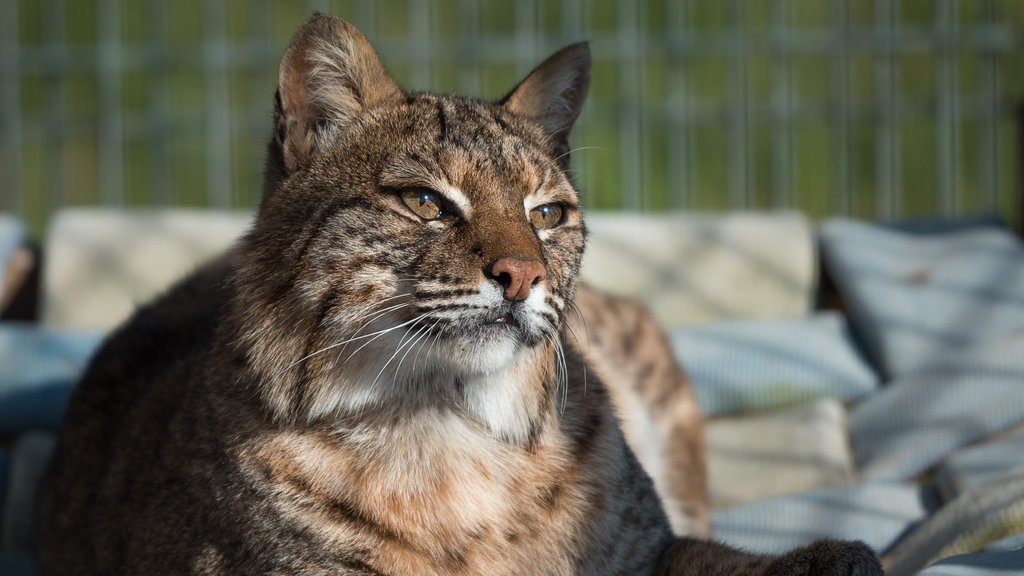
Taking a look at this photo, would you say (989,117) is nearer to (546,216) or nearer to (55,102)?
(546,216)

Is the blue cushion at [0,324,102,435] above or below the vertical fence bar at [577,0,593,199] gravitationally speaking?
below

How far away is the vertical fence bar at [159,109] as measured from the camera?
5.72m

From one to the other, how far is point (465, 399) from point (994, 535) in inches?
46.1

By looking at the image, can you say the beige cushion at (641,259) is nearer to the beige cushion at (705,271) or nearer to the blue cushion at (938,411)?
the beige cushion at (705,271)

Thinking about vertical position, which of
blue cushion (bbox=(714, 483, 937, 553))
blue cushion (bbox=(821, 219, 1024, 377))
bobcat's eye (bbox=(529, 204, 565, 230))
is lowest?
blue cushion (bbox=(714, 483, 937, 553))

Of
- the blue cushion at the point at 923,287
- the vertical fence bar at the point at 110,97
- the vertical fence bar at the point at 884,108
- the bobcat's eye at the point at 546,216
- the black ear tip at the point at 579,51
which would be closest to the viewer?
the bobcat's eye at the point at 546,216

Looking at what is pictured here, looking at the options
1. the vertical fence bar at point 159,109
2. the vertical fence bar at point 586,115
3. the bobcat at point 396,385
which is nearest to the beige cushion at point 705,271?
the vertical fence bar at point 586,115

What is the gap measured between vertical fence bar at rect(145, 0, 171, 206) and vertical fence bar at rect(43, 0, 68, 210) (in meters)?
0.42

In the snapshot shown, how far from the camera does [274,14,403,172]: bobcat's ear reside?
90.6 inches

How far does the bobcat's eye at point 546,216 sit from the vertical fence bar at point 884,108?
12.0ft

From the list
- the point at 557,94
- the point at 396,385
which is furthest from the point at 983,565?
the point at 557,94

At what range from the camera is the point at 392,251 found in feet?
7.09

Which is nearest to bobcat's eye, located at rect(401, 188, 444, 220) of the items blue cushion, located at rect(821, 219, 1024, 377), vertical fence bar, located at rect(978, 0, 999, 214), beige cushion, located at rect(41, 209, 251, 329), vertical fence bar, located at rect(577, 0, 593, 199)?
blue cushion, located at rect(821, 219, 1024, 377)

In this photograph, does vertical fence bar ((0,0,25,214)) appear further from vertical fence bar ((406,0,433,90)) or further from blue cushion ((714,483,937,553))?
blue cushion ((714,483,937,553))
